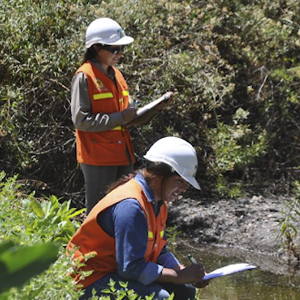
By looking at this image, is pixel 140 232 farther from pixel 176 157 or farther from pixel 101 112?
pixel 101 112

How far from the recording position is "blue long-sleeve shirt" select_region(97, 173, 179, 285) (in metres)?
3.18

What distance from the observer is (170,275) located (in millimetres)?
3398

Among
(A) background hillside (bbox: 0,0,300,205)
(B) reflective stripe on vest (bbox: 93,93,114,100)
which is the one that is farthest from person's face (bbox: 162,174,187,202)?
(A) background hillside (bbox: 0,0,300,205)

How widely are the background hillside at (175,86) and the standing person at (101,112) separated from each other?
1719mm

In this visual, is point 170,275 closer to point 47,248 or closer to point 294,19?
point 47,248

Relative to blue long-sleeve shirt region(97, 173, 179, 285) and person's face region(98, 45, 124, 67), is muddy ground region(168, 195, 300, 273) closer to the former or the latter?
person's face region(98, 45, 124, 67)

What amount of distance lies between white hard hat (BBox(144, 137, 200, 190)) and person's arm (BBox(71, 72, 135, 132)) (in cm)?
136

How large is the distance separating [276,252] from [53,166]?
2.27m

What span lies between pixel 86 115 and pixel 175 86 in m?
2.46

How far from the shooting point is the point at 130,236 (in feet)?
10.4

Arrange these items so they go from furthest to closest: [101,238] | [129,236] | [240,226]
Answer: [240,226] < [101,238] < [129,236]

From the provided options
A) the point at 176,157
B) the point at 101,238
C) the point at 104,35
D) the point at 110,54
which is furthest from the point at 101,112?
the point at 101,238

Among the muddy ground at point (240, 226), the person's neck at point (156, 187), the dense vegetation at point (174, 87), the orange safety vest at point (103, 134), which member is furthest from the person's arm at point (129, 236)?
the dense vegetation at point (174, 87)

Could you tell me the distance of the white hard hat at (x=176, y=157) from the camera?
3.43m
